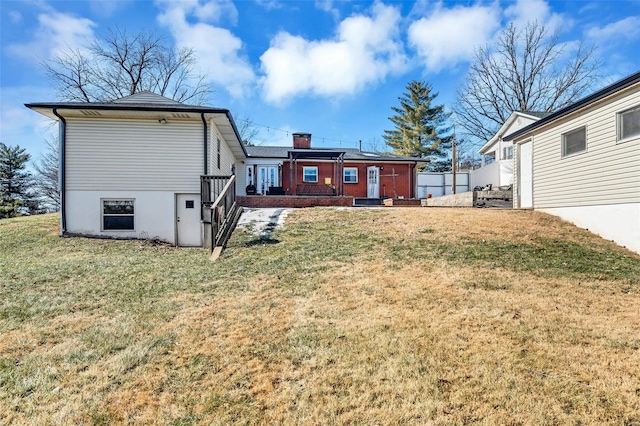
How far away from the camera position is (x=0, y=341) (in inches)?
131

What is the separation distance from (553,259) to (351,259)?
4073mm

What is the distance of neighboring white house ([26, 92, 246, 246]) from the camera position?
10141mm

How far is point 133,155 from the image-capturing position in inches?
408

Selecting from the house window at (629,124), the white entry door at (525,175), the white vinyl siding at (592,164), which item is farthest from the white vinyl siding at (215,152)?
the house window at (629,124)

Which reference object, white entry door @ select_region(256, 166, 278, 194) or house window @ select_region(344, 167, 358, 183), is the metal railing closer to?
white entry door @ select_region(256, 166, 278, 194)

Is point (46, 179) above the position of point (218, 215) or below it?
above

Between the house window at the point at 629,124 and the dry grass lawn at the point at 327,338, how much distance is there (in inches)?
122

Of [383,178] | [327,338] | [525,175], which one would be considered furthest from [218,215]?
[383,178]

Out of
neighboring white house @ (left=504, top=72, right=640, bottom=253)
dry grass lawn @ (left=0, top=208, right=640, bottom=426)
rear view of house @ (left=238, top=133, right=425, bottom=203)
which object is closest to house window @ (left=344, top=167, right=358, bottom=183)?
rear view of house @ (left=238, top=133, right=425, bottom=203)

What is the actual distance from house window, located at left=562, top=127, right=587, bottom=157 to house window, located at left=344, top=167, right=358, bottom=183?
38.1 feet

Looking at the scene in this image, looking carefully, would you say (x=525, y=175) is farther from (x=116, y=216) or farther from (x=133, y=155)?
(x=116, y=216)

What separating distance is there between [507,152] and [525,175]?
12.6 m

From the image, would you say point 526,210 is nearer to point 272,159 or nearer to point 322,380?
point 322,380

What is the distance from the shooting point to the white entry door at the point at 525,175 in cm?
1184
